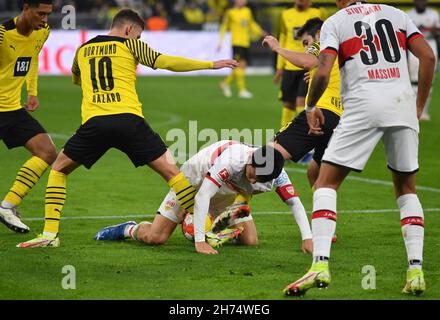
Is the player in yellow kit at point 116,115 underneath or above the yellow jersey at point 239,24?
underneath

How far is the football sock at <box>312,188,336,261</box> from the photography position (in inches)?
272

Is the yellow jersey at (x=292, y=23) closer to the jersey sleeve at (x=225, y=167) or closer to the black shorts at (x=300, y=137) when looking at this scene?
the black shorts at (x=300, y=137)

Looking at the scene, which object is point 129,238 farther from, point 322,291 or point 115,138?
point 322,291

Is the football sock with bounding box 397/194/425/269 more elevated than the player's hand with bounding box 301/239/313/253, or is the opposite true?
the player's hand with bounding box 301/239/313/253

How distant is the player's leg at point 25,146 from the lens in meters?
9.56

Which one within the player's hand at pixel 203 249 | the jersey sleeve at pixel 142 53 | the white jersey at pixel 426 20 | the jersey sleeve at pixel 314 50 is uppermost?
the white jersey at pixel 426 20

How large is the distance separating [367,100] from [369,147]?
12.9 inches

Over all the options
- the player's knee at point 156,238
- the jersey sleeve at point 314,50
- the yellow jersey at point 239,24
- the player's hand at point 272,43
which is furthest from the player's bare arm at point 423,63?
the yellow jersey at point 239,24

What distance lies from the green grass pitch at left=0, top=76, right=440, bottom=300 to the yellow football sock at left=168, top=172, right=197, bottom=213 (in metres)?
0.44

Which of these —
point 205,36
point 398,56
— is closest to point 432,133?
point 398,56

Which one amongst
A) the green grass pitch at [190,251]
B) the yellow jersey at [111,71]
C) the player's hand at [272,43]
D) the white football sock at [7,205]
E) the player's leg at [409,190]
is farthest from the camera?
the white football sock at [7,205]

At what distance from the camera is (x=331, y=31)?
693 cm

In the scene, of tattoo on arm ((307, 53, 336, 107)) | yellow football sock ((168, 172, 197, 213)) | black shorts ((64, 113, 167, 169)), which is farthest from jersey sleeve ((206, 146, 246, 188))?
tattoo on arm ((307, 53, 336, 107))

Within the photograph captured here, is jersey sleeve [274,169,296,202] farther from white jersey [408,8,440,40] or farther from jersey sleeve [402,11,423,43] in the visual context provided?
white jersey [408,8,440,40]
